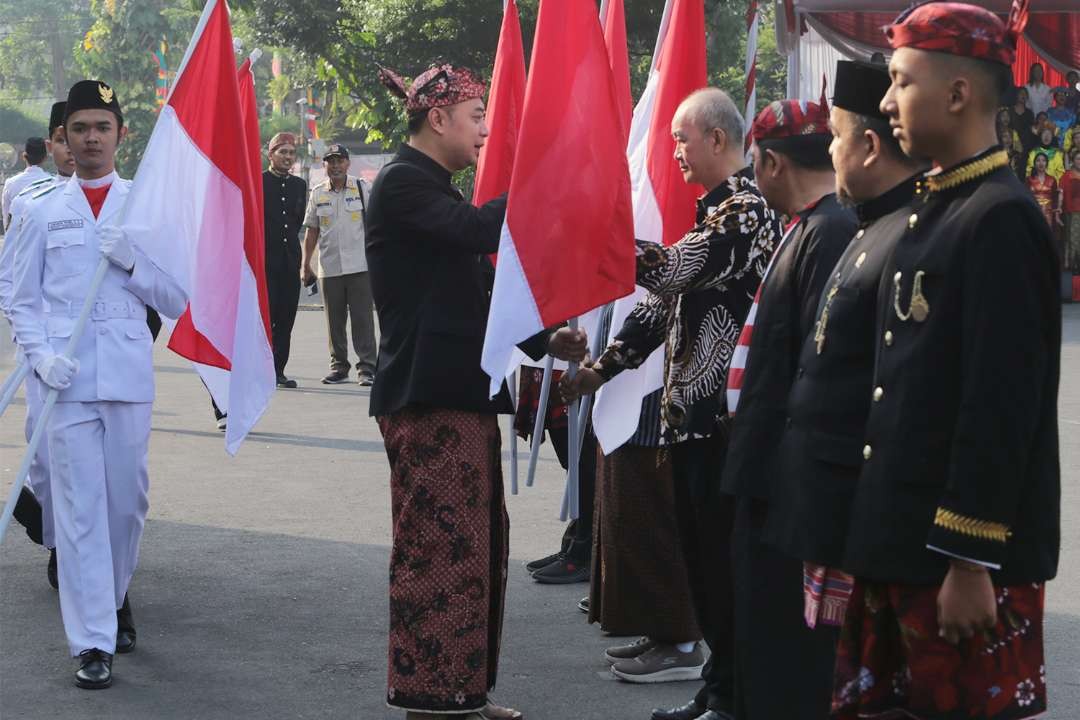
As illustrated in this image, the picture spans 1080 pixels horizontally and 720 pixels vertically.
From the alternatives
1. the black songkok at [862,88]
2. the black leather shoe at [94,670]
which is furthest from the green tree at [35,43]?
the black songkok at [862,88]

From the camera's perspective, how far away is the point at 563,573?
268 inches

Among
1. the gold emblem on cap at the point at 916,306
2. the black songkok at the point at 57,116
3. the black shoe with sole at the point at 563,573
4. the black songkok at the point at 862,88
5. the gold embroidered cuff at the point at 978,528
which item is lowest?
the black shoe with sole at the point at 563,573

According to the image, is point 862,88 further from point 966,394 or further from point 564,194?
point 564,194

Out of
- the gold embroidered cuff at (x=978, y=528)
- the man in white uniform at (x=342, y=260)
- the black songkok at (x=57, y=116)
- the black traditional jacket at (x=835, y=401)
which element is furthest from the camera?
the man in white uniform at (x=342, y=260)

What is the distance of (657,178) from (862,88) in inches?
107

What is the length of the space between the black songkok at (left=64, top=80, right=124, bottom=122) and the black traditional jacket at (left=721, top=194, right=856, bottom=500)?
9.55 feet

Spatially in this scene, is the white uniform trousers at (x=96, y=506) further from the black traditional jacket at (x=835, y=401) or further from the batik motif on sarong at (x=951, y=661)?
the batik motif on sarong at (x=951, y=661)

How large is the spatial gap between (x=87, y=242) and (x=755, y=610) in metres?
2.81

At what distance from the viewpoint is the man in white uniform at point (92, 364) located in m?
5.37

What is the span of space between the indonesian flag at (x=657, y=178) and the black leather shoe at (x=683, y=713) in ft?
2.98

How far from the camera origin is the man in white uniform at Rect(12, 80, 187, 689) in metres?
5.37

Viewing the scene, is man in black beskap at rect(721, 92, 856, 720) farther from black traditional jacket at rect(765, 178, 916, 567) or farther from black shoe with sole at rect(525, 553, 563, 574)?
black shoe with sole at rect(525, 553, 563, 574)

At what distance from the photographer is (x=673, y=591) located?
5539 millimetres

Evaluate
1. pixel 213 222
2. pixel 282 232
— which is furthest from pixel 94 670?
pixel 282 232
